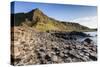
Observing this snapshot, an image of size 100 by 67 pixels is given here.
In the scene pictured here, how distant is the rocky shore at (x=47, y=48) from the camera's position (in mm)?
2540

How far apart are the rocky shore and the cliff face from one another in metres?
0.07

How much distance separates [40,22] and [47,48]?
35cm

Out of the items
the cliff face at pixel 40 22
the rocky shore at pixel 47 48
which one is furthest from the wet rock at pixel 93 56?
the cliff face at pixel 40 22

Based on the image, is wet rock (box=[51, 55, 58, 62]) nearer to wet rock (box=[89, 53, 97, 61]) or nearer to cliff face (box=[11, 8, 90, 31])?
cliff face (box=[11, 8, 90, 31])

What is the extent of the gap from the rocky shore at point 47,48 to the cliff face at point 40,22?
0.07 meters

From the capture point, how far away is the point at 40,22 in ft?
8.82

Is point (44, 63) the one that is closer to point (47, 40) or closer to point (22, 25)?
point (47, 40)

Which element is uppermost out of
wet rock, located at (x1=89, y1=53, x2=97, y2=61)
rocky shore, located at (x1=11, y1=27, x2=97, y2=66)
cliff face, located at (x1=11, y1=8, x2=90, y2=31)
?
cliff face, located at (x1=11, y1=8, x2=90, y2=31)

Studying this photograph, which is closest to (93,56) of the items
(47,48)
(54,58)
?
(54,58)

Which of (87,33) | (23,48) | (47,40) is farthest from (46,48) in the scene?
(87,33)

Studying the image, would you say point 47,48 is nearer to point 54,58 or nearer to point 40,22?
point 54,58

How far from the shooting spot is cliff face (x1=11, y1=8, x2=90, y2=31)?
2.56 m

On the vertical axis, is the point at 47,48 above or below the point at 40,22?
below

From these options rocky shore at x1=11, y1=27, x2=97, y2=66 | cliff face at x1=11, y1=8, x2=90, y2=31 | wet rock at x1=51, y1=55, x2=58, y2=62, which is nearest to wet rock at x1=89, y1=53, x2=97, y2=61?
rocky shore at x1=11, y1=27, x2=97, y2=66
